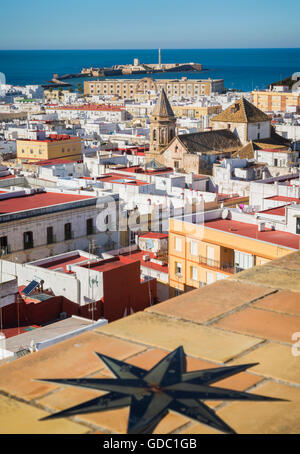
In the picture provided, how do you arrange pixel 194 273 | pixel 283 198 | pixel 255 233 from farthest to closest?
pixel 283 198, pixel 194 273, pixel 255 233

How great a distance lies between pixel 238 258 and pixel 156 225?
27.7 feet

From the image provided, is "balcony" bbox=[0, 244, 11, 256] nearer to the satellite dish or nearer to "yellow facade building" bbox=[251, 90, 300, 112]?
the satellite dish

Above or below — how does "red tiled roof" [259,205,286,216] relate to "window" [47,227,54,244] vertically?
above

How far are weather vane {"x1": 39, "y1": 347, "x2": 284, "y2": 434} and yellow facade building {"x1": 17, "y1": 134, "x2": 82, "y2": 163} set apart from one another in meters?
42.3

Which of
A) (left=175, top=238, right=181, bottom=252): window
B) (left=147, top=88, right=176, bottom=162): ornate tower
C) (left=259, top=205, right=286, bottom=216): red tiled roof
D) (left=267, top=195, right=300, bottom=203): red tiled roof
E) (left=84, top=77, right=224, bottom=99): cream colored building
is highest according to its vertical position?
(left=84, top=77, right=224, bottom=99): cream colored building

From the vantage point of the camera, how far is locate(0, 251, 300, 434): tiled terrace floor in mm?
2967

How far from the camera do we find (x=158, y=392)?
319 centimetres

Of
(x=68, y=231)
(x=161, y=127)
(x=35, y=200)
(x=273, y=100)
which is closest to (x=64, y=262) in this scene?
(x=68, y=231)

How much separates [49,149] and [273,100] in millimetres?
48917

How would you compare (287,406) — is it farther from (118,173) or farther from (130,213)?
(118,173)

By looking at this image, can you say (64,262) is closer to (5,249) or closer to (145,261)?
(5,249)

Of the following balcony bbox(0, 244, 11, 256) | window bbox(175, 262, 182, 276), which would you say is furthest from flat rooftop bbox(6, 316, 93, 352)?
balcony bbox(0, 244, 11, 256)

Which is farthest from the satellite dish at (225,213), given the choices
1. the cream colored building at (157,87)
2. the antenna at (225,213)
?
the cream colored building at (157,87)
